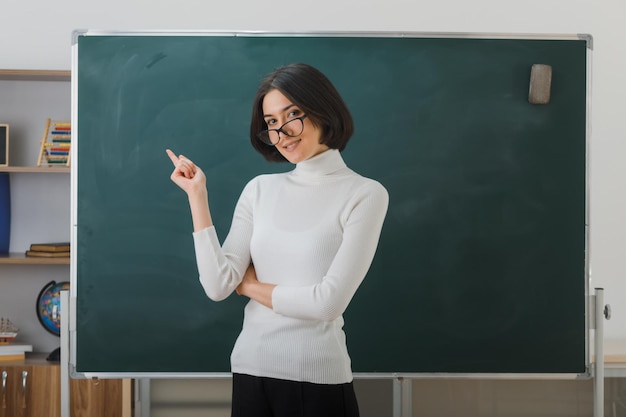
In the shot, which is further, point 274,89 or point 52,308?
point 52,308

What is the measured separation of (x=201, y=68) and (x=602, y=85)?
2028 mm

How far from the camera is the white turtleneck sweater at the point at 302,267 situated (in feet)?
5.82

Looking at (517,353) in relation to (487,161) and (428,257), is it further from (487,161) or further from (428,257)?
(487,161)

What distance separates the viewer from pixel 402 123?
2.51 meters

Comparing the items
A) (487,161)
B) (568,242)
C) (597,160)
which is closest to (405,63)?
(487,161)

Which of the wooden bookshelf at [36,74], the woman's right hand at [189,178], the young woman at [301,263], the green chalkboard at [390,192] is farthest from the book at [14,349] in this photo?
the young woman at [301,263]

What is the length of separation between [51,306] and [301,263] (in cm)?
197

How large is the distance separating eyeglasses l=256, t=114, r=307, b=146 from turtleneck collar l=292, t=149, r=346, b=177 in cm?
9

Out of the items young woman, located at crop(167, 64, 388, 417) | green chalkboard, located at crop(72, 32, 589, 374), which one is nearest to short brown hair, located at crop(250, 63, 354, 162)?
young woman, located at crop(167, 64, 388, 417)

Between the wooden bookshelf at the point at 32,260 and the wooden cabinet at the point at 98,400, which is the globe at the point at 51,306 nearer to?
the wooden bookshelf at the point at 32,260

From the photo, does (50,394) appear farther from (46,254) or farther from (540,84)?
(540,84)

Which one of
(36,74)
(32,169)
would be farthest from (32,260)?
(36,74)

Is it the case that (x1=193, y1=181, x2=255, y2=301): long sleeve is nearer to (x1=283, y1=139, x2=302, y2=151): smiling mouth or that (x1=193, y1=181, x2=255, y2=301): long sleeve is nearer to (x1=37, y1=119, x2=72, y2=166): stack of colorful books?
(x1=283, y1=139, x2=302, y2=151): smiling mouth

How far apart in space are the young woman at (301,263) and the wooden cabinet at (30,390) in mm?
1541
